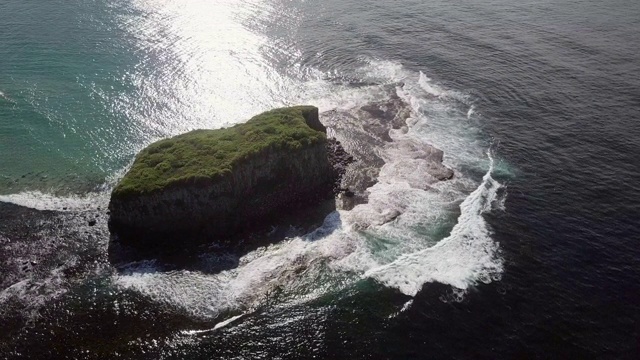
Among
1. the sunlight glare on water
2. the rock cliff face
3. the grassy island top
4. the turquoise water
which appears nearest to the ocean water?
the turquoise water

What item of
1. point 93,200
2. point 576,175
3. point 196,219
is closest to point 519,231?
point 576,175

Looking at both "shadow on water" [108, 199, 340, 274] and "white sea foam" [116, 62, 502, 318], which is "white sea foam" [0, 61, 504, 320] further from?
"shadow on water" [108, 199, 340, 274]

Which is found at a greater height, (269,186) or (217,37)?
(217,37)

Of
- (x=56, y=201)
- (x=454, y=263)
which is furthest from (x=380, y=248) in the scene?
(x=56, y=201)

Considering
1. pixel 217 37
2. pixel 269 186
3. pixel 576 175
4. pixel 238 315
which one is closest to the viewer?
pixel 238 315

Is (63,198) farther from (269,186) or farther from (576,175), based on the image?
(576,175)

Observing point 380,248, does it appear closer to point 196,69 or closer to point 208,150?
point 208,150

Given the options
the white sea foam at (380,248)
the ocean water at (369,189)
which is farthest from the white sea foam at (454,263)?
the ocean water at (369,189)
